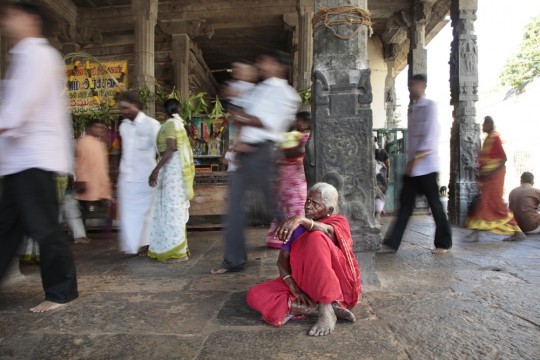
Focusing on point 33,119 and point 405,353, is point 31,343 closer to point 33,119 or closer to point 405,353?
point 33,119

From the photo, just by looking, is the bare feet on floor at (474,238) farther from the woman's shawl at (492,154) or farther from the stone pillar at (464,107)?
the stone pillar at (464,107)

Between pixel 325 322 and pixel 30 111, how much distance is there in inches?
72.5

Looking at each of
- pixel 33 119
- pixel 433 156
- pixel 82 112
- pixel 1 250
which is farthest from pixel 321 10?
pixel 82 112

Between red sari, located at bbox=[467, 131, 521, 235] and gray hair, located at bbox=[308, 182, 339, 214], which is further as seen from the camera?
red sari, located at bbox=[467, 131, 521, 235]

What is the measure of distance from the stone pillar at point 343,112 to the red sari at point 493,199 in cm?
289

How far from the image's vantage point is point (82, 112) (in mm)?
7824

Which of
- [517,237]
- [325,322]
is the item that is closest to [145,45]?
[517,237]

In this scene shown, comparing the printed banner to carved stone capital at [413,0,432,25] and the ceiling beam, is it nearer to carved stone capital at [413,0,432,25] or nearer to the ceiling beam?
the ceiling beam

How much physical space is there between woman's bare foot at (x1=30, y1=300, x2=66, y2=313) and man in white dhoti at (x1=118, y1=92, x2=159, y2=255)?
5.22 ft

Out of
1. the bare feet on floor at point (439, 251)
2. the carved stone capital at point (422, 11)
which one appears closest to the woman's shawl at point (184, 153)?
the bare feet on floor at point (439, 251)

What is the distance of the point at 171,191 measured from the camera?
12.6ft

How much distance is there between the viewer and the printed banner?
8.22 meters

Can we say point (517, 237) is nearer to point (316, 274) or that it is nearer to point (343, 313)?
point (343, 313)

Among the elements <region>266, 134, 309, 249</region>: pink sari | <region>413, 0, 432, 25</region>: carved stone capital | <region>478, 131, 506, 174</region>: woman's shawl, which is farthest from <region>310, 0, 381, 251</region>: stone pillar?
<region>413, 0, 432, 25</region>: carved stone capital
